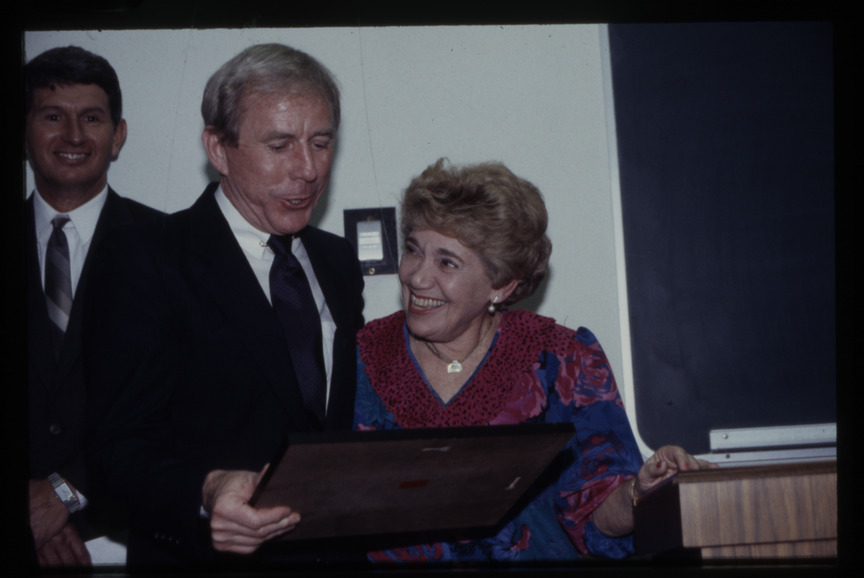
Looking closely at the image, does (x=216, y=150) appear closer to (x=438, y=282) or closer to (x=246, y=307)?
(x=246, y=307)

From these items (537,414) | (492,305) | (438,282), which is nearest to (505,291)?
(492,305)

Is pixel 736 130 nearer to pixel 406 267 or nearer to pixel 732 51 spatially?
pixel 732 51

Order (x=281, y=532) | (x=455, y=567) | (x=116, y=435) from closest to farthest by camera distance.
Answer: (x=281, y=532) → (x=116, y=435) → (x=455, y=567)

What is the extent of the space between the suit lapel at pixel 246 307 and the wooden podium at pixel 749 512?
73 centimetres

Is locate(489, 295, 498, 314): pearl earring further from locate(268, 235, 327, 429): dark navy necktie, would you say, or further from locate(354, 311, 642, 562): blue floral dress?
locate(268, 235, 327, 429): dark navy necktie

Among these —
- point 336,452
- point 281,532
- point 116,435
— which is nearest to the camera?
point 336,452

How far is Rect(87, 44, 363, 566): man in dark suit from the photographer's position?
1.41m

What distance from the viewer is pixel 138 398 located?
146 cm

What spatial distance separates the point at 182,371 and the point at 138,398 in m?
0.10

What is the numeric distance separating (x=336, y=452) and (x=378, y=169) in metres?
0.96

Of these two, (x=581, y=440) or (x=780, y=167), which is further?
(x=780, y=167)

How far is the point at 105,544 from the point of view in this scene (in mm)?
1719

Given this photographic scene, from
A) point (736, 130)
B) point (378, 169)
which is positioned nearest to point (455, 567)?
point (378, 169)

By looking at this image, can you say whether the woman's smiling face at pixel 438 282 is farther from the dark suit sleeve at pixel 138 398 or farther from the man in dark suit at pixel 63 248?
the man in dark suit at pixel 63 248
